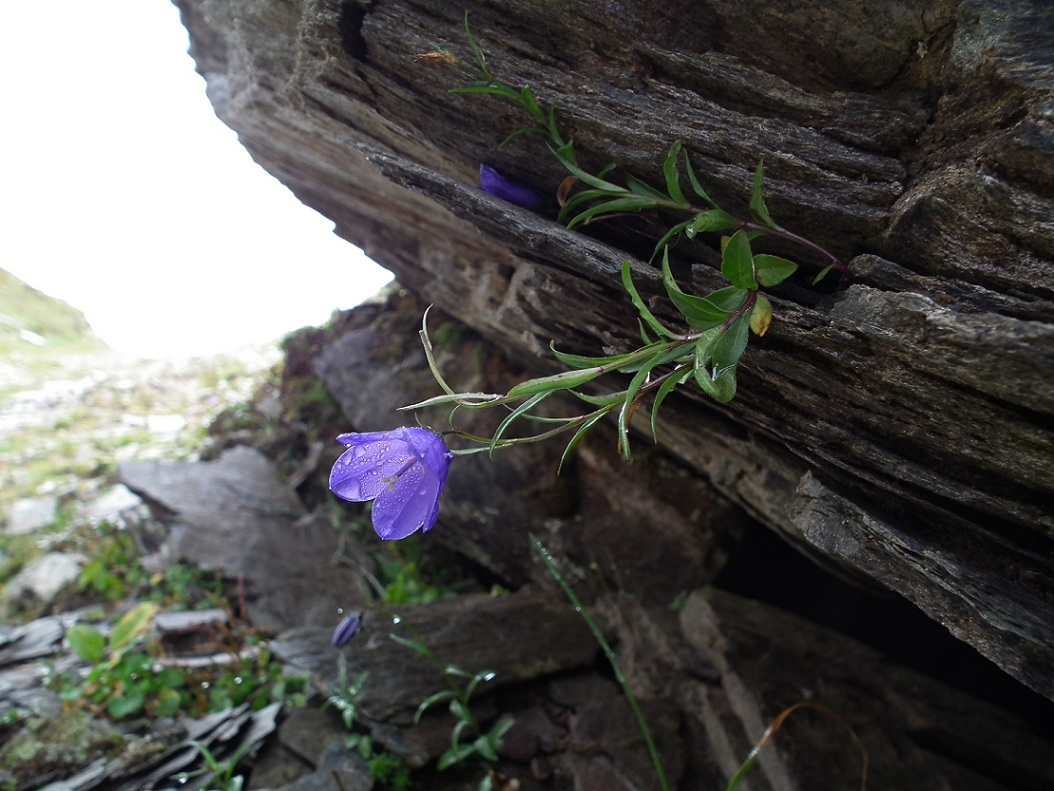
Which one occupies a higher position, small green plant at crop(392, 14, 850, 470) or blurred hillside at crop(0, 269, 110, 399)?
small green plant at crop(392, 14, 850, 470)

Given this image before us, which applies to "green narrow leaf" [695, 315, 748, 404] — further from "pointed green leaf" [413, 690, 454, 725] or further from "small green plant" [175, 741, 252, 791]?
"small green plant" [175, 741, 252, 791]

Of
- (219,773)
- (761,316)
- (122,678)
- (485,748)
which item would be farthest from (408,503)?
(122,678)

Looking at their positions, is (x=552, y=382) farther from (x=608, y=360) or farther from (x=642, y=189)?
(x=642, y=189)

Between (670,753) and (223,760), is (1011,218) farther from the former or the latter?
(223,760)

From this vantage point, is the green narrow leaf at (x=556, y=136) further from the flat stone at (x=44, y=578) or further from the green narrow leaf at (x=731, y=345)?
the flat stone at (x=44, y=578)

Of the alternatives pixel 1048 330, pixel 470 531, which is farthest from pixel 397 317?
pixel 1048 330

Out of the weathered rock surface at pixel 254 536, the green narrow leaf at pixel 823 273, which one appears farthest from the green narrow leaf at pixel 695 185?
the weathered rock surface at pixel 254 536

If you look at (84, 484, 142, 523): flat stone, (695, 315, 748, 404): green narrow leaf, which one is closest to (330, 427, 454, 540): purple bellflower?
(695, 315, 748, 404): green narrow leaf

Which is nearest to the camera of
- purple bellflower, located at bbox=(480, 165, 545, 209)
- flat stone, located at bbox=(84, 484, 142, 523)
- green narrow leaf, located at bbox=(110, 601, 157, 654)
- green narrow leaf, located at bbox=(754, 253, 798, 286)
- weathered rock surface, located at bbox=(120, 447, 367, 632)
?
green narrow leaf, located at bbox=(754, 253, 798, 286)
